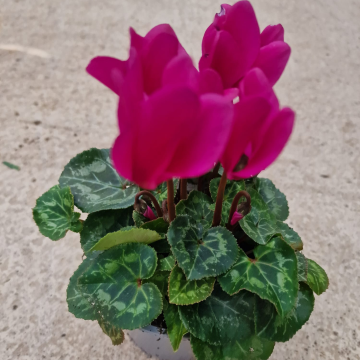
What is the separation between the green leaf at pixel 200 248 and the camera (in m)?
0.45

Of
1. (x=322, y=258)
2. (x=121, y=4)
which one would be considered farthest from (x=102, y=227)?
(x=121, y=4)

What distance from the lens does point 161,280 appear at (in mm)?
507

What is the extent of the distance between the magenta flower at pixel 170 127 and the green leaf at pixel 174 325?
0.81 ft

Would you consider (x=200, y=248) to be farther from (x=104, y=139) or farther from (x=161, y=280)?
(x=104, y=139)

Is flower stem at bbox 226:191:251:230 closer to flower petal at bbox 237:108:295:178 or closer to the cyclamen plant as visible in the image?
the cyclamen plant

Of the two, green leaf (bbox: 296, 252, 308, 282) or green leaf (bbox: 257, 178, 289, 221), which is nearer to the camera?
green leaf (bbox: 296, 252, 308, 282)

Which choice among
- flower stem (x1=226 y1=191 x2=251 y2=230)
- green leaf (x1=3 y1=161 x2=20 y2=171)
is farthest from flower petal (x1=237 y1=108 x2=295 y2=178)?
green leaf (x1=3 y1=161 x2=20 y2=171)

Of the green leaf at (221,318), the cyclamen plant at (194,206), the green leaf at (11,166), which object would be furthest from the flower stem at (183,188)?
the green leaf at (11,166)

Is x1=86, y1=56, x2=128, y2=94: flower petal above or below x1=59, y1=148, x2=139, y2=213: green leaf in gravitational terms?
above

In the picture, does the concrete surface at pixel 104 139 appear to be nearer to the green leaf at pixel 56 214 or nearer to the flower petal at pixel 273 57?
the green leaf at pixel 56 214

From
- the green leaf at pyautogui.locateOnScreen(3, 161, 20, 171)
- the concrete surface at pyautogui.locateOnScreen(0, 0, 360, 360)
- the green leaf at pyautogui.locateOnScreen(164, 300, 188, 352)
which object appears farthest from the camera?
the green leaf at pyautogui.locateOnScreen(3, 161, 20, 171)

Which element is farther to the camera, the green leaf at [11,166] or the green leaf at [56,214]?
the green leaf at [11,166]

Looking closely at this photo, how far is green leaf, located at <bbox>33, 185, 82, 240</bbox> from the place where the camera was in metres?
0.56

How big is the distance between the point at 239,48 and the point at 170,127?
15 centimetres
